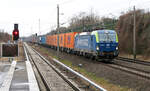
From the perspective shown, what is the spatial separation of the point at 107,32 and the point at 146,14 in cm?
1296

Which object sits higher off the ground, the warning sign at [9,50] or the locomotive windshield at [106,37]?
the locomotive windshield at [106,37]

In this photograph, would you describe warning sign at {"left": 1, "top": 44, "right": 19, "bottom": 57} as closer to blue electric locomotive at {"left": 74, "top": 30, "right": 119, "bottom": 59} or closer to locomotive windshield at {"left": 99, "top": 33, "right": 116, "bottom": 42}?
blue electric locomotive at {"left": 74, "top": 30, "right": 119, "bottom": 59}

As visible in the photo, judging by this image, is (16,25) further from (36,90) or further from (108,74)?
(36,90)

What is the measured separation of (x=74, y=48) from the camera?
32969 mm

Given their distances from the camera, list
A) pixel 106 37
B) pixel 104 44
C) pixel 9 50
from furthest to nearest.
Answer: pixel 9 50 → pixel 106 37 → pixel 104 44

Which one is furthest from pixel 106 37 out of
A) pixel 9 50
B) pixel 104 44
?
pixel 9 50

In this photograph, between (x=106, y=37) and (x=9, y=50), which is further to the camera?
(x=9, y=50)

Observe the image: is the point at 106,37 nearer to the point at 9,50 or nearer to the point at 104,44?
the point at 104,44

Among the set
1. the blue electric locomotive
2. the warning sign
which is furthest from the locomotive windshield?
the warning sign

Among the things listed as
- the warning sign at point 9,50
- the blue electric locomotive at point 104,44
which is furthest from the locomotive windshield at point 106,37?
the warning sign at point 9,50

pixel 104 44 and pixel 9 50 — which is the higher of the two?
pixel 104 44

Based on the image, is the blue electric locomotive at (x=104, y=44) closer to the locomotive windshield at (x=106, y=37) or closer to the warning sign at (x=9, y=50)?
the locomotive windshield at (x=106, y=37)

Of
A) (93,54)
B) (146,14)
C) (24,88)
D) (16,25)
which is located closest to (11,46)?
(16,25)

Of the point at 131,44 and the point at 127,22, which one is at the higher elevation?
the point at 127,22
